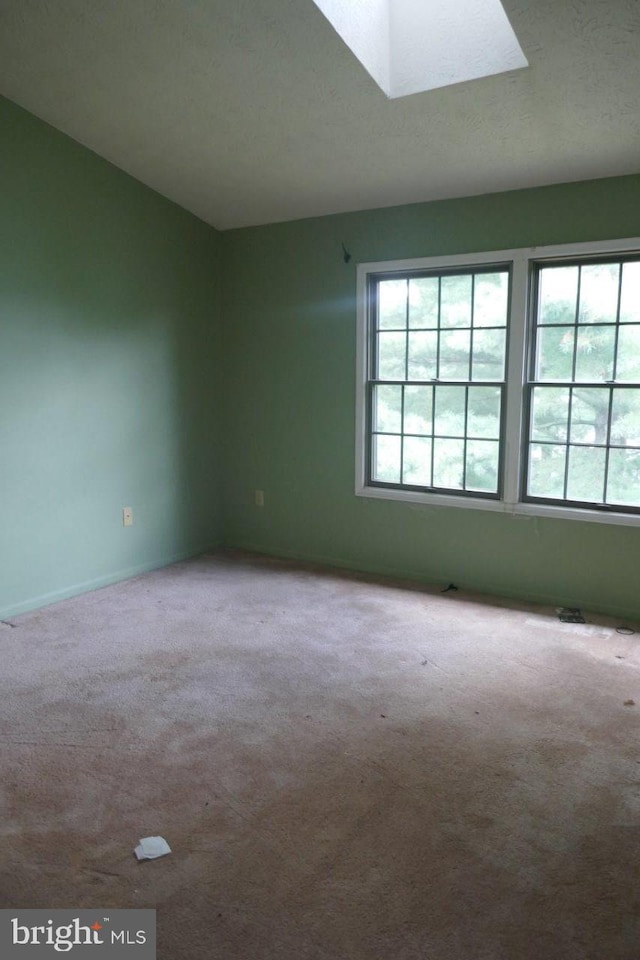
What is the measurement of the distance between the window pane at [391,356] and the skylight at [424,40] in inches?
58.0

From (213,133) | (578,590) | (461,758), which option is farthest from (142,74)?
(578,590)

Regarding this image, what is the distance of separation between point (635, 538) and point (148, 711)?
2.68 meters

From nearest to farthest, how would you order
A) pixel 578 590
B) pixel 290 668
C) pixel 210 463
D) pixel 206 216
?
pixel 290 668 → pixel 578 590 → pixel 206 216 → pixel 210 463

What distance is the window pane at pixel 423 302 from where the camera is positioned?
4105 mm

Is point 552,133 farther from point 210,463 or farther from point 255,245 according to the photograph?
point 210,463

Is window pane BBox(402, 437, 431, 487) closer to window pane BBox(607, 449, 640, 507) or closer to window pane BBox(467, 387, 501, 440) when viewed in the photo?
window pane BBox(467, 387, 501, 440)

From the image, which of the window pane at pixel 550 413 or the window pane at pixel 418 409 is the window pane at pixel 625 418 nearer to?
the window pane at pixel 550 413

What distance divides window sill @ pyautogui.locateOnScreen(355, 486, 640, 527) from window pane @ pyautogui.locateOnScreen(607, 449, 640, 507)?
3.4 inches

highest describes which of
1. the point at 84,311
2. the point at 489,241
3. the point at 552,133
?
the point at 552,133

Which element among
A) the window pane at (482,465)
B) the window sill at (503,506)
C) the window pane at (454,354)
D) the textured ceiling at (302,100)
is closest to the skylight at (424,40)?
the textured ceiling at (302,100)

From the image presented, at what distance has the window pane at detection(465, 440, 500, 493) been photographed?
13.2 feet

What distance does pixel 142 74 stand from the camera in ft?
10.2

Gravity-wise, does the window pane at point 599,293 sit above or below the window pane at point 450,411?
above

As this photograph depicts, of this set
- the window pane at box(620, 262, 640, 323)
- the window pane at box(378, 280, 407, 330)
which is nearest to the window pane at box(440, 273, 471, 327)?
the window pane at box(378, 280, 407, 330)
